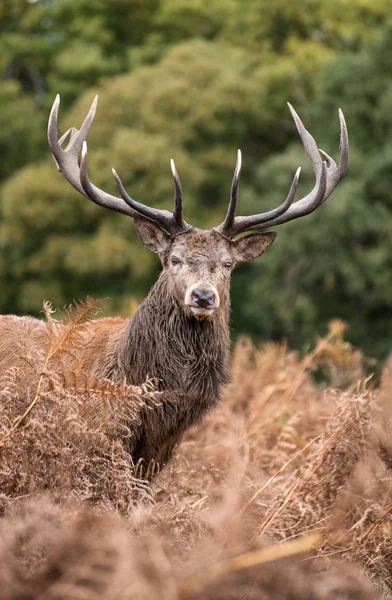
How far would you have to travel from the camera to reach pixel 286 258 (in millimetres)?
26891

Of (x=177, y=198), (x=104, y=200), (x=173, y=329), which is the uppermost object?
(x=177, y=198)

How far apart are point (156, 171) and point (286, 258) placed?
4.72 meters

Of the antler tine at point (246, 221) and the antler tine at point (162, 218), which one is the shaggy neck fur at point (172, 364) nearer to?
the antler tine at point (162, 218)

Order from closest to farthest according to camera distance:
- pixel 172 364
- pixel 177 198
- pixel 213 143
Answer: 1. pixel 172 364
2. pixel 177 198
3. pixel 213 143

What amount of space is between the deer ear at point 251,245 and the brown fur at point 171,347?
37 cm

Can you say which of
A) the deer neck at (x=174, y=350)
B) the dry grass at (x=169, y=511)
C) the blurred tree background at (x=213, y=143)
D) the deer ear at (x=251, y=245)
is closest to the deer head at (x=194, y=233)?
the deer ear at (x=251, y=245)

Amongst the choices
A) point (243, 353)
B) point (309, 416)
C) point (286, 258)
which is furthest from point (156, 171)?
point (309, 416)

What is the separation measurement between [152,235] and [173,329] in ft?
2.49

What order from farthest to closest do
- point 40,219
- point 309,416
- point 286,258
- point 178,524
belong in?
point 40,219, point 286,258, point 309,416, point 178,524

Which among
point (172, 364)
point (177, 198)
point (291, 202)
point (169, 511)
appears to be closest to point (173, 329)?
point (172, 364)

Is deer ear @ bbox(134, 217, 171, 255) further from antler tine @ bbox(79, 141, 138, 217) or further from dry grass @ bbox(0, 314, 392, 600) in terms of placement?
dry grass @ bbox(0, 314, 392, 600)

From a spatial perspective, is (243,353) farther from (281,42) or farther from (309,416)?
(281,42)

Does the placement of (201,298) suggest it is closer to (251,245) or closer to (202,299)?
(202,299)

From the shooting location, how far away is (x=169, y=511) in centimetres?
449
